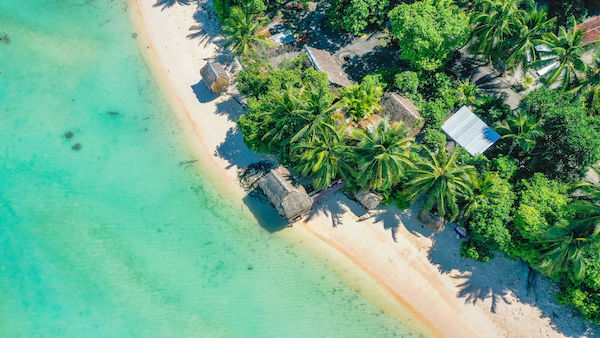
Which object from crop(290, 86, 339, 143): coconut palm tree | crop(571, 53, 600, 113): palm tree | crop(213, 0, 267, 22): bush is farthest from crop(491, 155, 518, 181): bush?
crop(213, 0, 267, 22): bush

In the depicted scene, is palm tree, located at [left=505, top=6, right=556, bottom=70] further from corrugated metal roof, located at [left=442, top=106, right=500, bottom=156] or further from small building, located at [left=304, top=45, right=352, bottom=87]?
small building, located at [left=304, top=45, right=352, bottom=87]

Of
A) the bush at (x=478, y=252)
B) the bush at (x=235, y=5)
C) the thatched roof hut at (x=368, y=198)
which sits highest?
the bush at (x=235, y=5)

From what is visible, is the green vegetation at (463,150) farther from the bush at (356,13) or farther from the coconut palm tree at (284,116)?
the bush at (356,13)

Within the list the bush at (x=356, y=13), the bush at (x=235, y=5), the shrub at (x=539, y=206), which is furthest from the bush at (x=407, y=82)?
the bush at (x=235, y=5)

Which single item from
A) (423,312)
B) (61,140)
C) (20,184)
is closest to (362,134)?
(423,312)

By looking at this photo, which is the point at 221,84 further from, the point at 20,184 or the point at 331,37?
the point at 20,184

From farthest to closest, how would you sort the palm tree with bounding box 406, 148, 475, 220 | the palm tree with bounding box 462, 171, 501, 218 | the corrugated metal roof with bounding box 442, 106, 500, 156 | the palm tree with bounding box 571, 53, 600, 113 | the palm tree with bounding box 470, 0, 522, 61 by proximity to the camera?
the corrugated metal roof with bounding box 442, 106, 500, 156
the palm tree with bounding box 470, 0, 522, 61
the palm tree with bounding box 571, 53, 600, 113
the palm tree with bounding box 462, 171, 501, 218
the palm tree with bounding box 406, 148, 475, 220

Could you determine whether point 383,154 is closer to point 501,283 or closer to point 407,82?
point 407,82
